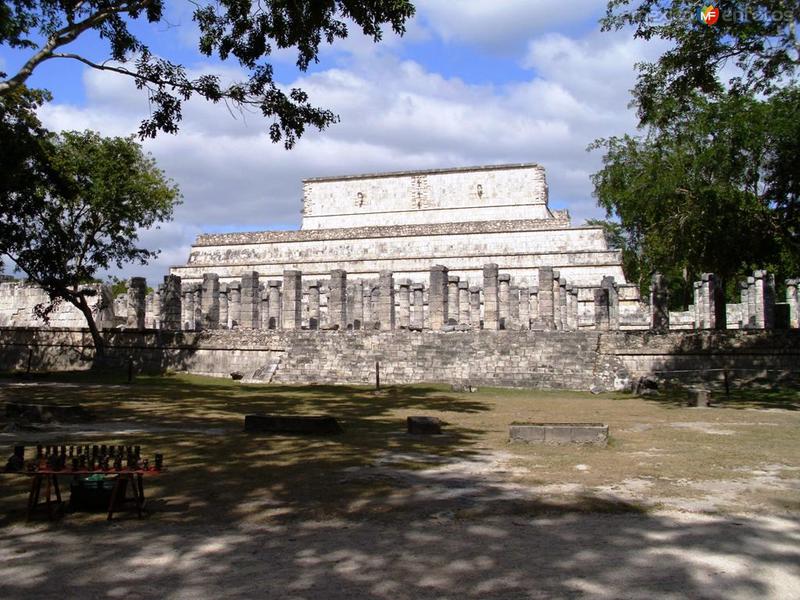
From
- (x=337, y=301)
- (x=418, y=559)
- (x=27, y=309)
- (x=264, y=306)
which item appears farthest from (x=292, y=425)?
(x=27, y=309)

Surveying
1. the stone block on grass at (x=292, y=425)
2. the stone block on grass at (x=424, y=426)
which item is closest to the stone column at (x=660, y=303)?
the stone block on grass at (x=424, y=426)

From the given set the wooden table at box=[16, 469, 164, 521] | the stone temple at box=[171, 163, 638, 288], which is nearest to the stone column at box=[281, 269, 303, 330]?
the stone temple at box=[171, 163, 638, 288]

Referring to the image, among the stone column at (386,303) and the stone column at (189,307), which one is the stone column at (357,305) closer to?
the stone column at (386,303)

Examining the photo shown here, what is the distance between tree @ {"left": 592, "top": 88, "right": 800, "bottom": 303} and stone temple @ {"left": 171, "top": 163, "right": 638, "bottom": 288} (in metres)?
7.57

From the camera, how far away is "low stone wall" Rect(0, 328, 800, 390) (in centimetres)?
1997

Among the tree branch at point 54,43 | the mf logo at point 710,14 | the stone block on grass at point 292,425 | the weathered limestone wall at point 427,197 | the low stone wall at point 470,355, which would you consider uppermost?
the weathered limestone wall at point 427,197

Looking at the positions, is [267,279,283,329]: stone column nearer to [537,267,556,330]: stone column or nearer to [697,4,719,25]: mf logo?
[537,267,556,330]: stone column

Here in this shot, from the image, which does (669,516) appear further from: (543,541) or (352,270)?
(352,270)

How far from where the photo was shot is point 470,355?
21.5 meters

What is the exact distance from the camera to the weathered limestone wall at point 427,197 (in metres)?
43.9

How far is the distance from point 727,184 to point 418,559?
2188 cm

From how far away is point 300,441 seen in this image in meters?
9.91

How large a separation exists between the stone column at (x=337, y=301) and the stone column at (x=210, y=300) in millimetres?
5165

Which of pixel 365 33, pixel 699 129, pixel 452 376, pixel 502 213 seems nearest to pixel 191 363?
pixel 452 376
